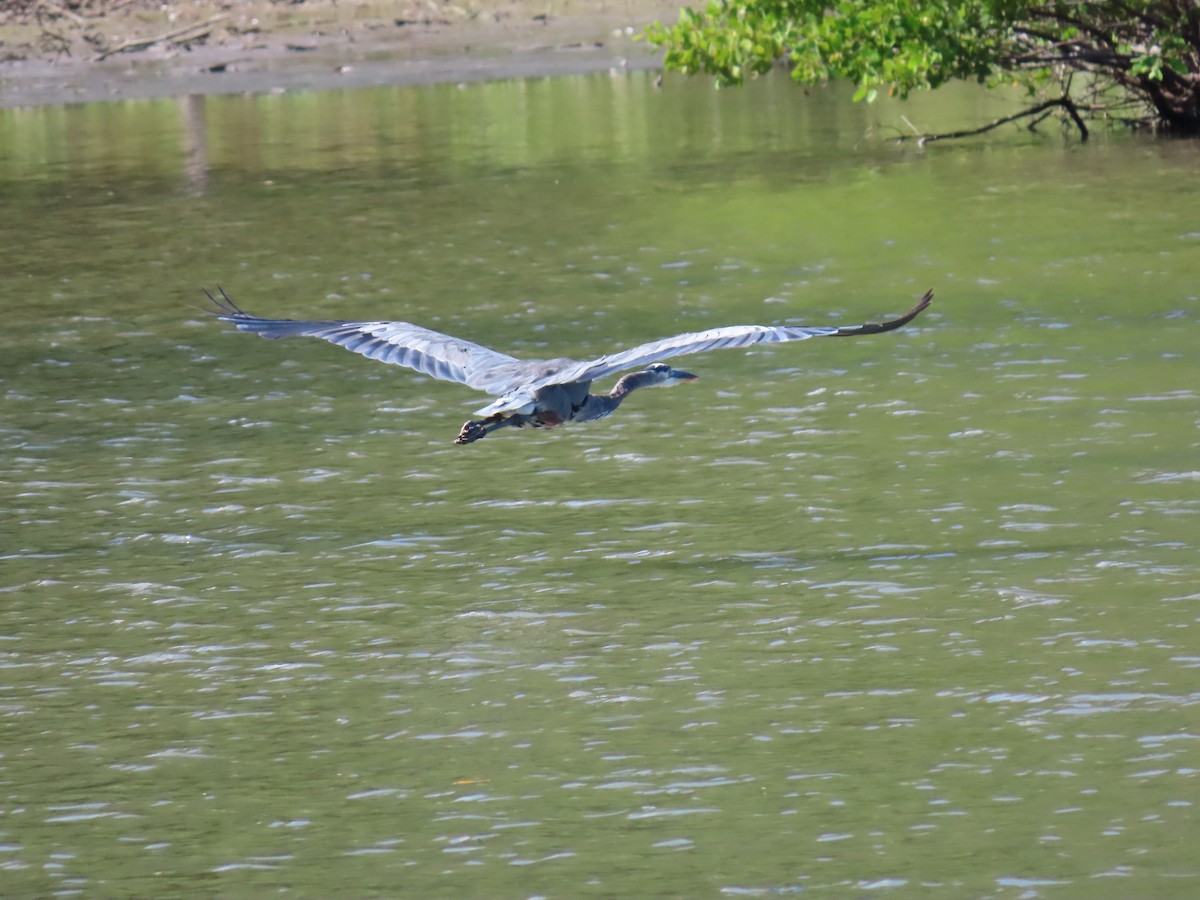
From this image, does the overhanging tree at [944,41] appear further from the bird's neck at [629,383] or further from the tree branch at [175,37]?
the tree branch at [175,37]

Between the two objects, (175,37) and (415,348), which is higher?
(175,37)

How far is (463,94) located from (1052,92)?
42.6 feet

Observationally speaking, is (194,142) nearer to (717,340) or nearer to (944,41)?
(944,41)

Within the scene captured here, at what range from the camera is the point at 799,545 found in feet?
38.6

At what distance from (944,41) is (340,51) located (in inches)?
783

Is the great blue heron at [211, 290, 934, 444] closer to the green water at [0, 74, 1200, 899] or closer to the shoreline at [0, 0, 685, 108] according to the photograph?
the green water at [0, 74, 1200, 899]

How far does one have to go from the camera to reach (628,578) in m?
11.3

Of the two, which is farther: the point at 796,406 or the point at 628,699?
the point at 796,406

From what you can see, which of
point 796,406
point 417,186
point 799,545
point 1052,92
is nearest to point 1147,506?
point 799,545

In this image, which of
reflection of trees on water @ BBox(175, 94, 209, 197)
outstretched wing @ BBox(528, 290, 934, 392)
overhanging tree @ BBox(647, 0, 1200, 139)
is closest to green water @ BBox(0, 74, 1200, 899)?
outstretched wing @ BBox(528, 290, 934, 392)

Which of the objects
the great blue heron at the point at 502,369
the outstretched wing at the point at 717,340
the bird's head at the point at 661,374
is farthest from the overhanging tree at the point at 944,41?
the outstretched wing at the point at 717,340

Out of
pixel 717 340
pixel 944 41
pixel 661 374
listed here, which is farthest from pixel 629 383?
pixel 944 41

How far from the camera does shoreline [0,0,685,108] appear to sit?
135 feet

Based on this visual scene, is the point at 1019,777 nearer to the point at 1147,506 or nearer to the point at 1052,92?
the point at 1147,506
